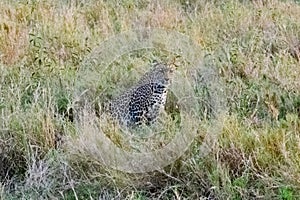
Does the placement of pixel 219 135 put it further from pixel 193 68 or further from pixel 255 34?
pixel 255 34

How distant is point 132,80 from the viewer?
4.62 metres

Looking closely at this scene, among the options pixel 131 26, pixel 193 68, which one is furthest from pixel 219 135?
pixel 131 26

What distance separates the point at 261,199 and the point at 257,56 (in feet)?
6.35

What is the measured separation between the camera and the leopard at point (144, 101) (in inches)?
162

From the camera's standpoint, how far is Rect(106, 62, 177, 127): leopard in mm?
4105

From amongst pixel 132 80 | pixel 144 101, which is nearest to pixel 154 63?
pixel 132 80

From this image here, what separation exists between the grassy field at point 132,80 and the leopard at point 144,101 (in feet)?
0.86

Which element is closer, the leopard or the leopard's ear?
the leopard

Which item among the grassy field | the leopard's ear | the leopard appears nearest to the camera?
the grassy field

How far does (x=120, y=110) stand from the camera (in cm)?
414

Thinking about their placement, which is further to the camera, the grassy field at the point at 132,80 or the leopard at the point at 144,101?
the leopard at the point at 144,101

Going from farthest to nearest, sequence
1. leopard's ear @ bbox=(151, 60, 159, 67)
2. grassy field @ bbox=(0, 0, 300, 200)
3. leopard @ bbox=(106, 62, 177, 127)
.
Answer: leopard's ear @ bbox=(151, 60, 159, 67) < leopard @ bbox=(106, 62, 177, 127) < grassy field @ bbox=(0, 0, 300, 200)

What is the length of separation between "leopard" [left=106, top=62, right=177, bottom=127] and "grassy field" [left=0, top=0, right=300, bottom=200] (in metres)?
0.26

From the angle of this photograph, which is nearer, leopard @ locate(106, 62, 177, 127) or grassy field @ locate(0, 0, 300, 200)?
grassy field @ locate(0, 0, 300, 200)
